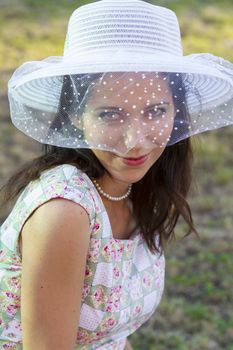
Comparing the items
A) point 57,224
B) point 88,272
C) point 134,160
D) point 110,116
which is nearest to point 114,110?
point 110,116

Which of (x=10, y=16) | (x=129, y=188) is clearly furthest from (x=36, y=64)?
(x=10, y=16)

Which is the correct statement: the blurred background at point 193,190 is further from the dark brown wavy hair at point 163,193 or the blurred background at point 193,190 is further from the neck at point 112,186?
the neck at point 112,186

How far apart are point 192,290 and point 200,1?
530 centimetres

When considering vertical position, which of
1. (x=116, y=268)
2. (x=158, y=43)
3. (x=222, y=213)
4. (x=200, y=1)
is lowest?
(x=200, y=1)

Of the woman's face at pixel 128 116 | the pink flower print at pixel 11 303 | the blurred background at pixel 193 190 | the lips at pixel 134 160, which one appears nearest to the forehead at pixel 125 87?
the woman's face at pixel 128 116

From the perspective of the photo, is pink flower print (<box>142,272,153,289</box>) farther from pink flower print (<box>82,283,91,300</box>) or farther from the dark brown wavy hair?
pink flower print (<box>82,283,91,300</box>)

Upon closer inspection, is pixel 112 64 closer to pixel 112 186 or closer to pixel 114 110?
pixel 114 110

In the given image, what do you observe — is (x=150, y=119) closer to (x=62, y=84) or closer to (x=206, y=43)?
(x=62, y=84)

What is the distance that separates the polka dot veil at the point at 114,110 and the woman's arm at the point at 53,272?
0.54ft

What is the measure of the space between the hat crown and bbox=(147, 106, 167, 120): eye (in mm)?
116

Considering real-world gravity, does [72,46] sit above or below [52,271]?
above

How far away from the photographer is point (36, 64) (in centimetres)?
164

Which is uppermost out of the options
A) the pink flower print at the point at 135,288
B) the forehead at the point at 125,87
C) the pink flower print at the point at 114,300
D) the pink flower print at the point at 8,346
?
the forehead at the point at 125,87

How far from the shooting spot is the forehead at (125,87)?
4.92ft
